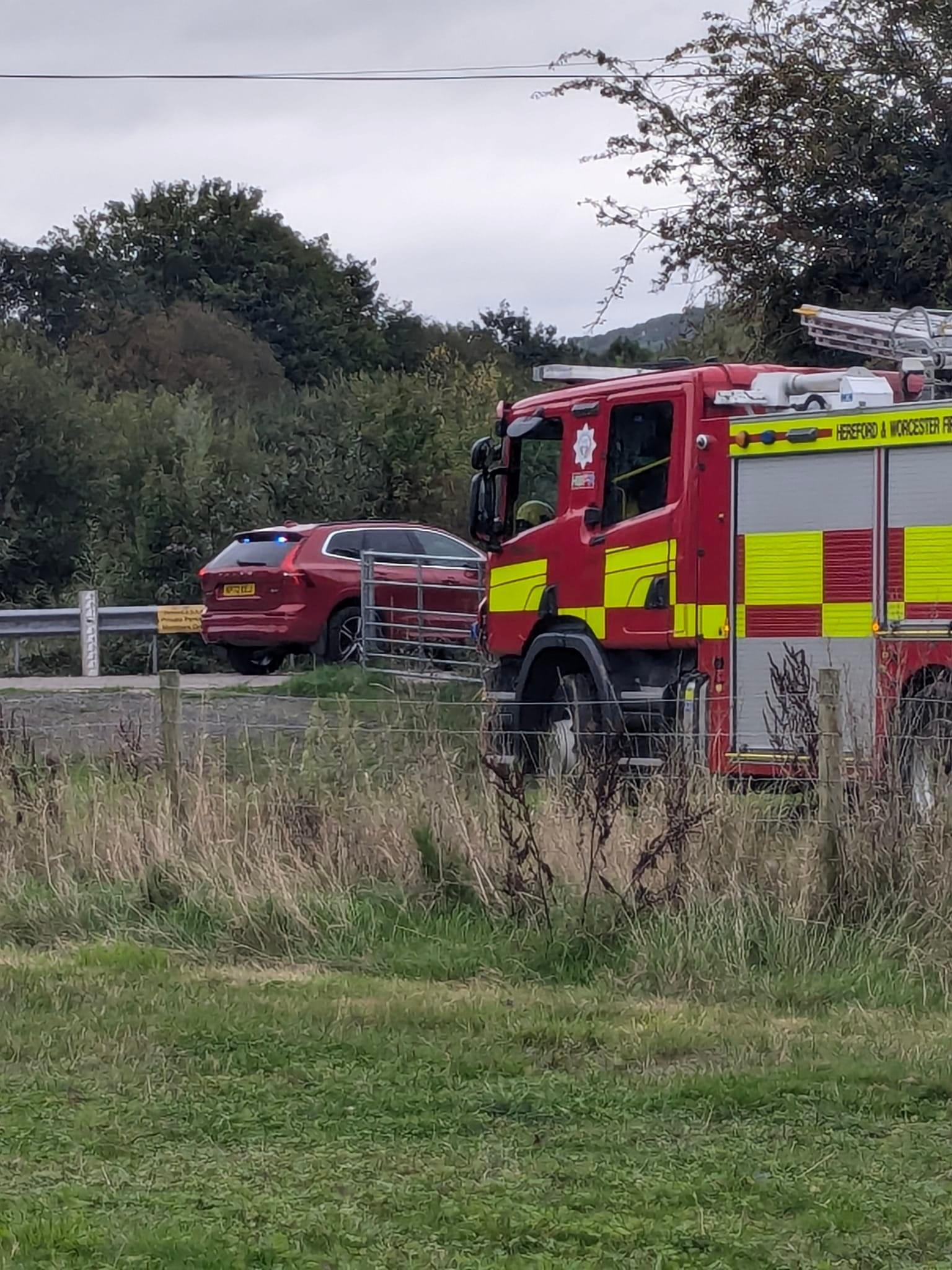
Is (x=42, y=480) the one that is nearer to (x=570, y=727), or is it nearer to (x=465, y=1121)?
(x=570, y=727)

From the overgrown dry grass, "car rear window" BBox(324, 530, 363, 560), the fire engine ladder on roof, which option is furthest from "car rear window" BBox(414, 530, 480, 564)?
the overgrown dry grass

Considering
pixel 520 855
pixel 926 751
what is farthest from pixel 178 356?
pixel 520 855

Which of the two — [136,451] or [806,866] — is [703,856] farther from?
[136,451]

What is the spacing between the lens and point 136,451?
1318 inches

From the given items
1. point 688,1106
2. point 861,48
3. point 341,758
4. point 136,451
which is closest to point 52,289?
point 136,451

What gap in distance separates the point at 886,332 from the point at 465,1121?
958 cm

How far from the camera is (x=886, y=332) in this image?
14.1 m

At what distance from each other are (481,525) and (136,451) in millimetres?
20260

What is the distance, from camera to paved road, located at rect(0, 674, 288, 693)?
1866 centimetres

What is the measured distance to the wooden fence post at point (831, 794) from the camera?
26.6 ft

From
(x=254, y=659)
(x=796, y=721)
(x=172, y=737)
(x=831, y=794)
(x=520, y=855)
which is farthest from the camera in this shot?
(x=254, y=659)

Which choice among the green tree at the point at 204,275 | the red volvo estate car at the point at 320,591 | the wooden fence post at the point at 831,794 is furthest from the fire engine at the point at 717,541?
the green tree at the point at 204,275

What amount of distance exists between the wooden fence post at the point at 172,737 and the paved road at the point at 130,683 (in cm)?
694

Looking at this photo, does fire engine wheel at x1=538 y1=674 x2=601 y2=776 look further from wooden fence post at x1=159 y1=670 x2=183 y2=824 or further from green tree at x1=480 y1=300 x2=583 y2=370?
green tree at x1=480 y1=300 x2=583 y2=370
